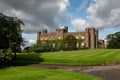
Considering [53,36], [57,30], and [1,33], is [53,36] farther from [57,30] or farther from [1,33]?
[1,33]

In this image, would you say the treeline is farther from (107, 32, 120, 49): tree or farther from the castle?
(107, 32, 120, 49): tree

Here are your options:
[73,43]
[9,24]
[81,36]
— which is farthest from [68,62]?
[81,36]

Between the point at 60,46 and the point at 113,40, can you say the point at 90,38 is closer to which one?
the point at 113,40

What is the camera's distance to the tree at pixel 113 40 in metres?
111

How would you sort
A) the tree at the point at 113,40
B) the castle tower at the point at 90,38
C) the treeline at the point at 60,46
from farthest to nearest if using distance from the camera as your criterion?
the tree at the point at 113,40 → the castle tower at the point at 90,38 → the treeline at the point at 60,46

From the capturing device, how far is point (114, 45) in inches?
4419

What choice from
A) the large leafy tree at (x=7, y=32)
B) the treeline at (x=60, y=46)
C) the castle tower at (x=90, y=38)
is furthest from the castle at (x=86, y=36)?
the large leafy tree at (x=7, y=32)

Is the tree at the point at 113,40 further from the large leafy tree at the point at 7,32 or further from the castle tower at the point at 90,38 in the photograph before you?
the large leafy tree at the point at 7,32

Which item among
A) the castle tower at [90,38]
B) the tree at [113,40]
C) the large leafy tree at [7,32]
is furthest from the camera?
the tree at [113,40]

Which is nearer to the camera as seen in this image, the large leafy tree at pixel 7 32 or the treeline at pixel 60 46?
the large leafy tree at pixel 7 32

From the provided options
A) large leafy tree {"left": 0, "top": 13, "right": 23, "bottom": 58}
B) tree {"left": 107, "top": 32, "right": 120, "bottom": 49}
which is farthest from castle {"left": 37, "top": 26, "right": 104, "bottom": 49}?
large leafy tree {"left": 0, "top": 13, "right": 23, "bottom": 58}

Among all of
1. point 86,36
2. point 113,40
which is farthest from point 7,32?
point 113,40

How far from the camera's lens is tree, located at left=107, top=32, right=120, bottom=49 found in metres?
111

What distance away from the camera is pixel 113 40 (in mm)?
116375
